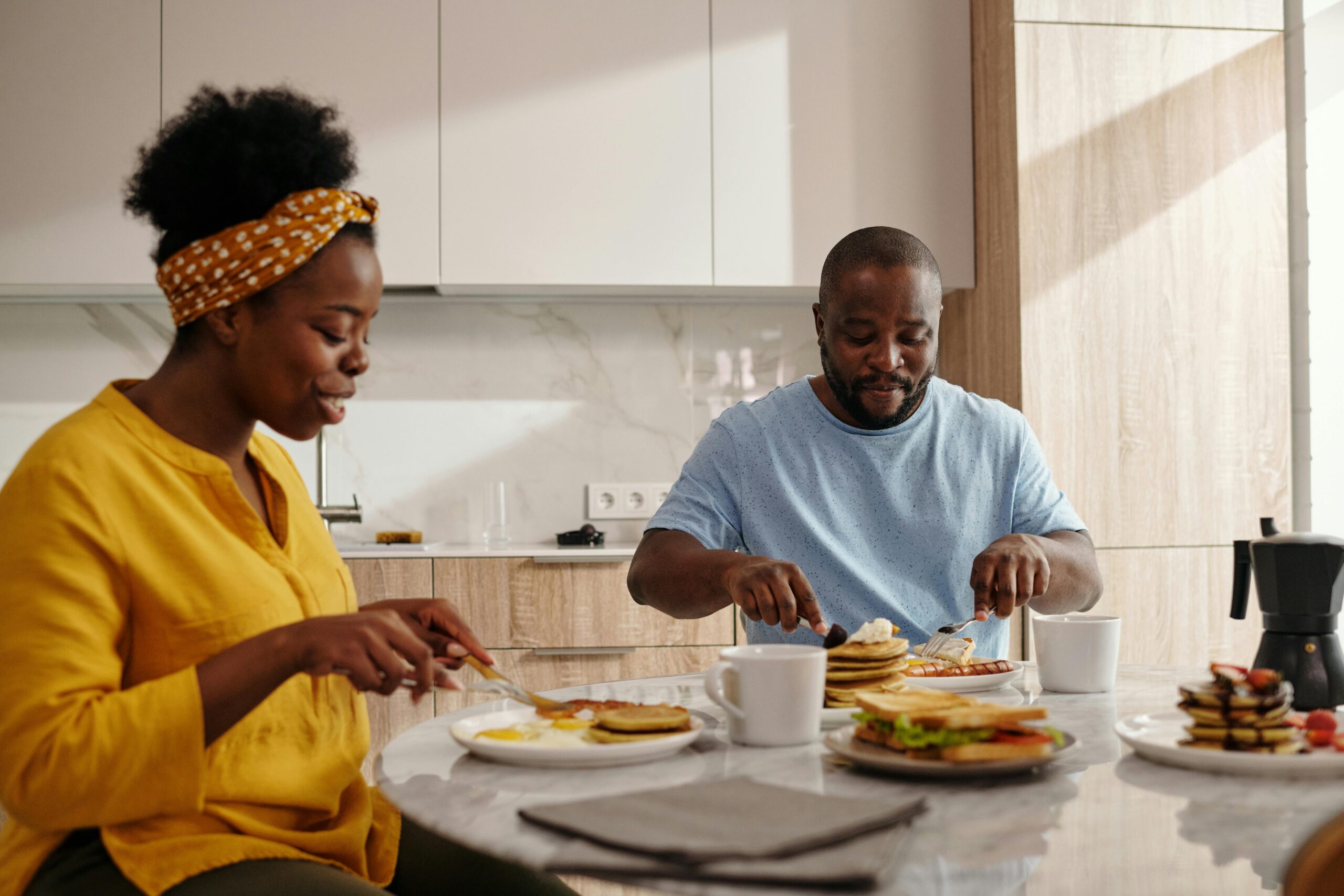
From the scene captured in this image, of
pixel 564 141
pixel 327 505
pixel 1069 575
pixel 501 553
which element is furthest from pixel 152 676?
pixel 327 505

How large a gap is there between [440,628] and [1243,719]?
0.77 metres

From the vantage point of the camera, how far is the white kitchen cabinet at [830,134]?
10.3 feet

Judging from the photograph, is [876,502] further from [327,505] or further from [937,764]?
[327,505]

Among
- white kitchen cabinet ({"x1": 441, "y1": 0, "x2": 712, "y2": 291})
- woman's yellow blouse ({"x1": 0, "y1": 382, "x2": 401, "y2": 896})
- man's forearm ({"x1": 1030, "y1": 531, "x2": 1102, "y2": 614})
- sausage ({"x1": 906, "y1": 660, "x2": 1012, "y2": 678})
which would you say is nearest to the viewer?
woman's yellow blouse ({"x1": 0, "y1": 382, "x2": 401, "y2": 896})

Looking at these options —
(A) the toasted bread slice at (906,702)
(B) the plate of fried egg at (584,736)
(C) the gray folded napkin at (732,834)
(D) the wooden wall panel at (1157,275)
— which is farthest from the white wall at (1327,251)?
(C) the gray folded napkin at (732,834)

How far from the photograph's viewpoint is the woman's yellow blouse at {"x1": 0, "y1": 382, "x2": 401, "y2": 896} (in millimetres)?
858

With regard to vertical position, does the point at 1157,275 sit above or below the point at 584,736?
above

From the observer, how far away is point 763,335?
3512 mm

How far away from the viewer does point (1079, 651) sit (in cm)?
127

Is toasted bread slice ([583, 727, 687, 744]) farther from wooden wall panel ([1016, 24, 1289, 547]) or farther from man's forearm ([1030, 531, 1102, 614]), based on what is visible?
wooden wall panel ([1016, 24, 1289, 547])

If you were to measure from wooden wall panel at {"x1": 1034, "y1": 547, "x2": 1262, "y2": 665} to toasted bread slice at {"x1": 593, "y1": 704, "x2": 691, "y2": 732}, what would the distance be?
2165mm

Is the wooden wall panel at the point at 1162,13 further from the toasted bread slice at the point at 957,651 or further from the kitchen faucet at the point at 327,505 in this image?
the kitchen faucet at the point at 327,505

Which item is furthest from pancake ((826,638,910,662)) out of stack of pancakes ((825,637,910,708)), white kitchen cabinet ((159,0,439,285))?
white kitchen cabinet ((159,0,439,285))

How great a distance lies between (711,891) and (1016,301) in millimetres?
2544
